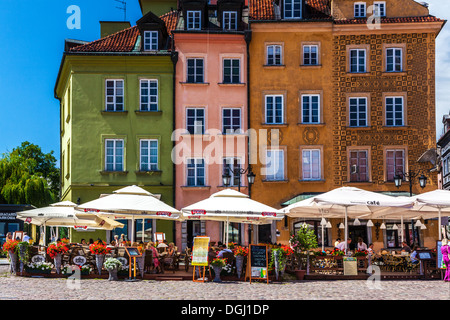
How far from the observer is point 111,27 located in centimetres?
4528

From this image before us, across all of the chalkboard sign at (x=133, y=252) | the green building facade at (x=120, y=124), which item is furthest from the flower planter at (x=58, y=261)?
the green building facade at (x=120, y=124)

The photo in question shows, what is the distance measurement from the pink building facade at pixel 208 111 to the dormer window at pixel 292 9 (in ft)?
8.29

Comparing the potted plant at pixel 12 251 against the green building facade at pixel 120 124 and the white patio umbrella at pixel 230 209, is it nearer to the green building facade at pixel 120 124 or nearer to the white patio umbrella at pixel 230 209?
the white patio umbrella at pixel 230 209

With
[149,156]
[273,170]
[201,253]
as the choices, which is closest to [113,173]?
[149,156]

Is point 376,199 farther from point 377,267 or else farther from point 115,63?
point 115,63

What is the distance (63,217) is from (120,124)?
36.8ft

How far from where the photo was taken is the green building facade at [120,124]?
1544 inches

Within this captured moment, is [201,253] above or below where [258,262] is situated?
above

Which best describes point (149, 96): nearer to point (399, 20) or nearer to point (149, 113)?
point (149, 113)

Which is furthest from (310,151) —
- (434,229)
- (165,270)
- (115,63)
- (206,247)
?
(206,247)

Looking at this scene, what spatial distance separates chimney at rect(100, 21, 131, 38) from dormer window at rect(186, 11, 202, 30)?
6317 millimetres

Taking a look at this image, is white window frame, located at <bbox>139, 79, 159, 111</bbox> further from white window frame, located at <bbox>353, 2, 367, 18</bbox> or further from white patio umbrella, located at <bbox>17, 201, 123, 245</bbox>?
white window frame, located at <bbox>353, 2, 367, 18</bbox>

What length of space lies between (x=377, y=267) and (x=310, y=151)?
14.9 m

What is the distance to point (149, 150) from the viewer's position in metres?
39.6
